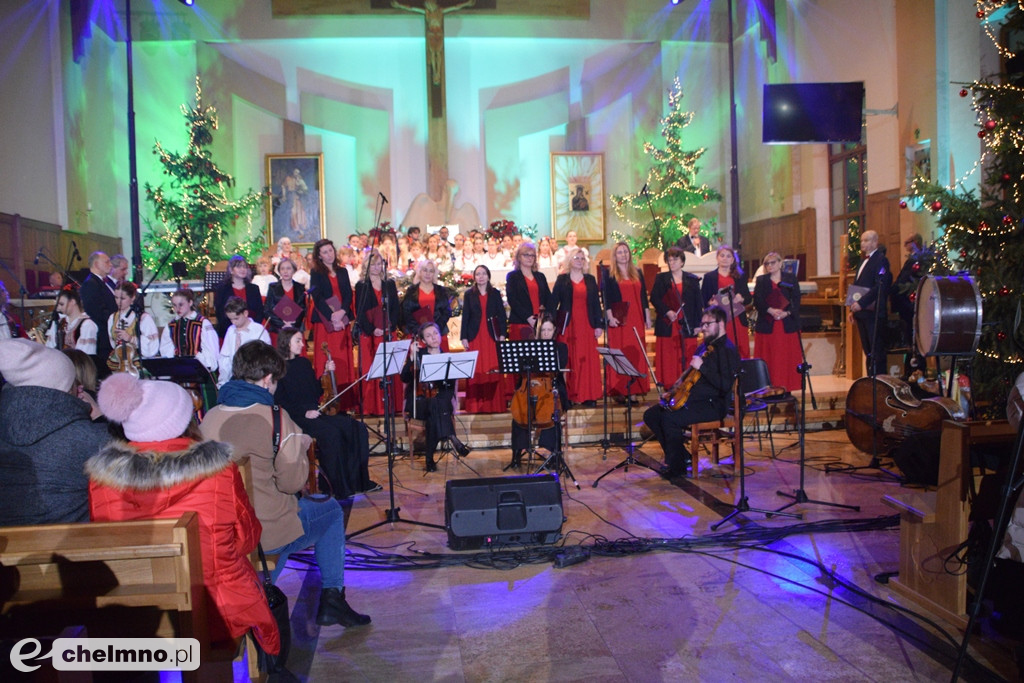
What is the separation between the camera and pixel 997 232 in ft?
18.4

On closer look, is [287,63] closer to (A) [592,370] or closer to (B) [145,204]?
(B) [145,204]

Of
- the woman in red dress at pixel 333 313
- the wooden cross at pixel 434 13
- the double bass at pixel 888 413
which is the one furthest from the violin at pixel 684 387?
the wooden cross at pixel 434 13

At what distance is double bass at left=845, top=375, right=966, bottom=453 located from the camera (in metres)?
5.79

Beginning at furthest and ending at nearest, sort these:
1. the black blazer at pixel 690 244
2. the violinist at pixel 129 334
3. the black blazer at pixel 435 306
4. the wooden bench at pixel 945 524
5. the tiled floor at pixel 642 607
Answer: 1. the black blazer at pixel 690 244
2. the black blazer at pixel 435 306
3. the violinist at pixel 129 334
4. the wooden bench at pixel 945 524
5. the tiled floor at pixel 642 607

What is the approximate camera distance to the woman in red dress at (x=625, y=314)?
798 cm

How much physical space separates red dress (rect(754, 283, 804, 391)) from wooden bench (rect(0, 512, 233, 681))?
24.3ft

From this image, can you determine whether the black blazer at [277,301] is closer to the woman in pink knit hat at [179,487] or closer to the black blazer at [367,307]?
the black blazer at [367,307]

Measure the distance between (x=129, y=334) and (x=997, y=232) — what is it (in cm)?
735

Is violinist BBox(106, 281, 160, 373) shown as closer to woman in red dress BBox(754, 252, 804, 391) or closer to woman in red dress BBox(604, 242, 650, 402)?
woman in red dress BBox(604, 242, 650, 402)

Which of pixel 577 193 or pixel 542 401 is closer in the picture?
pixel 542 401

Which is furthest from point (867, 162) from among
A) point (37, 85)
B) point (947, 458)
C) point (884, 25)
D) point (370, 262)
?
point (37, 85)

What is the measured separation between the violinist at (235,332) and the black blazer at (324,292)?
1.00 m

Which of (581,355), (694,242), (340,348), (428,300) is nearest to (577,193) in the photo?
(694,242)

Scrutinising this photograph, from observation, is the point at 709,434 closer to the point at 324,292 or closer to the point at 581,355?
the point at 581,355
